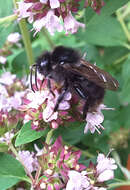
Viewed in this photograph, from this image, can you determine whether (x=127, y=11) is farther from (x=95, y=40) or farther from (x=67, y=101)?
(x=67, y=101)

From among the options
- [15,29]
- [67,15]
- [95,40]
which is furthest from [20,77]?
[67,15]

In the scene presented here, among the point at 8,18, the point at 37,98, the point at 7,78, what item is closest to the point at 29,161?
the point at 37,98

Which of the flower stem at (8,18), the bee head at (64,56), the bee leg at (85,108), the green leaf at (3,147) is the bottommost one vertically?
the green leaf at (3,147)

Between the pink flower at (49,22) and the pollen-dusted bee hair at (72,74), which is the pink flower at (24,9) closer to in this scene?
the pink flower at (49,22)

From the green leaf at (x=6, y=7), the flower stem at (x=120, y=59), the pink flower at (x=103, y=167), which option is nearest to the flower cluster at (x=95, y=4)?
the green leaf at (x=6, y=7)

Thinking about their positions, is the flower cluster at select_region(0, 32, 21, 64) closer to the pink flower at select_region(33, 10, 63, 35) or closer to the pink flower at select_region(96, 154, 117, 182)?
the pink flower at select_region(33, 10, 63, 35)
